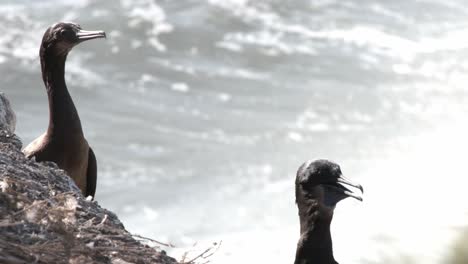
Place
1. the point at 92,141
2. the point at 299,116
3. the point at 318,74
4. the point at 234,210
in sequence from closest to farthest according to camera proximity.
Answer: the point at 234,210 → the point at 92,141 → the point at 299,116 → the point at 318,74

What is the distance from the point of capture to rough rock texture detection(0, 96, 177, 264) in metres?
4.94

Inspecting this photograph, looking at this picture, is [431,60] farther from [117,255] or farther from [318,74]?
[117,255]

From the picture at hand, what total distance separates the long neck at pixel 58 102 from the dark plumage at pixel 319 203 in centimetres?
187

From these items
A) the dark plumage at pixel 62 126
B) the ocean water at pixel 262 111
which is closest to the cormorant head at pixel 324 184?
the dark plumage at pixel 62 126

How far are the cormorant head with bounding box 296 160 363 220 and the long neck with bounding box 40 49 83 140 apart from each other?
1.87m

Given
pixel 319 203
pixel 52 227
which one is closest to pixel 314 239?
pixel 319 203

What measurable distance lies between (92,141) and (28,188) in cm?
1108

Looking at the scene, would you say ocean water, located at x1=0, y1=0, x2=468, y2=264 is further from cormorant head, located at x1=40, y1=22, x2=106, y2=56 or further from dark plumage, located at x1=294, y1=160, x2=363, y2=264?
dark plumage, located at x1=294, y1=160, x2=363, y2=264

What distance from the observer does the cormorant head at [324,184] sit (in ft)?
20.1

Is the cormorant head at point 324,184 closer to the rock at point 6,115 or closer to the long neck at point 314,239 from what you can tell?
the long neck at point 314,239

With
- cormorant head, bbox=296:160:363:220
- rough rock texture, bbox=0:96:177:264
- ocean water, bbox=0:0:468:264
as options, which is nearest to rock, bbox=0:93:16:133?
rough rock texture, bbox=0:96:177:264

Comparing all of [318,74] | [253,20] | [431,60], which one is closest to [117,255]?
[318,74]

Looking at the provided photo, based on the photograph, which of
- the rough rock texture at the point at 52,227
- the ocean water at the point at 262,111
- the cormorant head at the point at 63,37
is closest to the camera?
the rough rock texture at the point at 52,227

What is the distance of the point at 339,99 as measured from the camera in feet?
61.8
